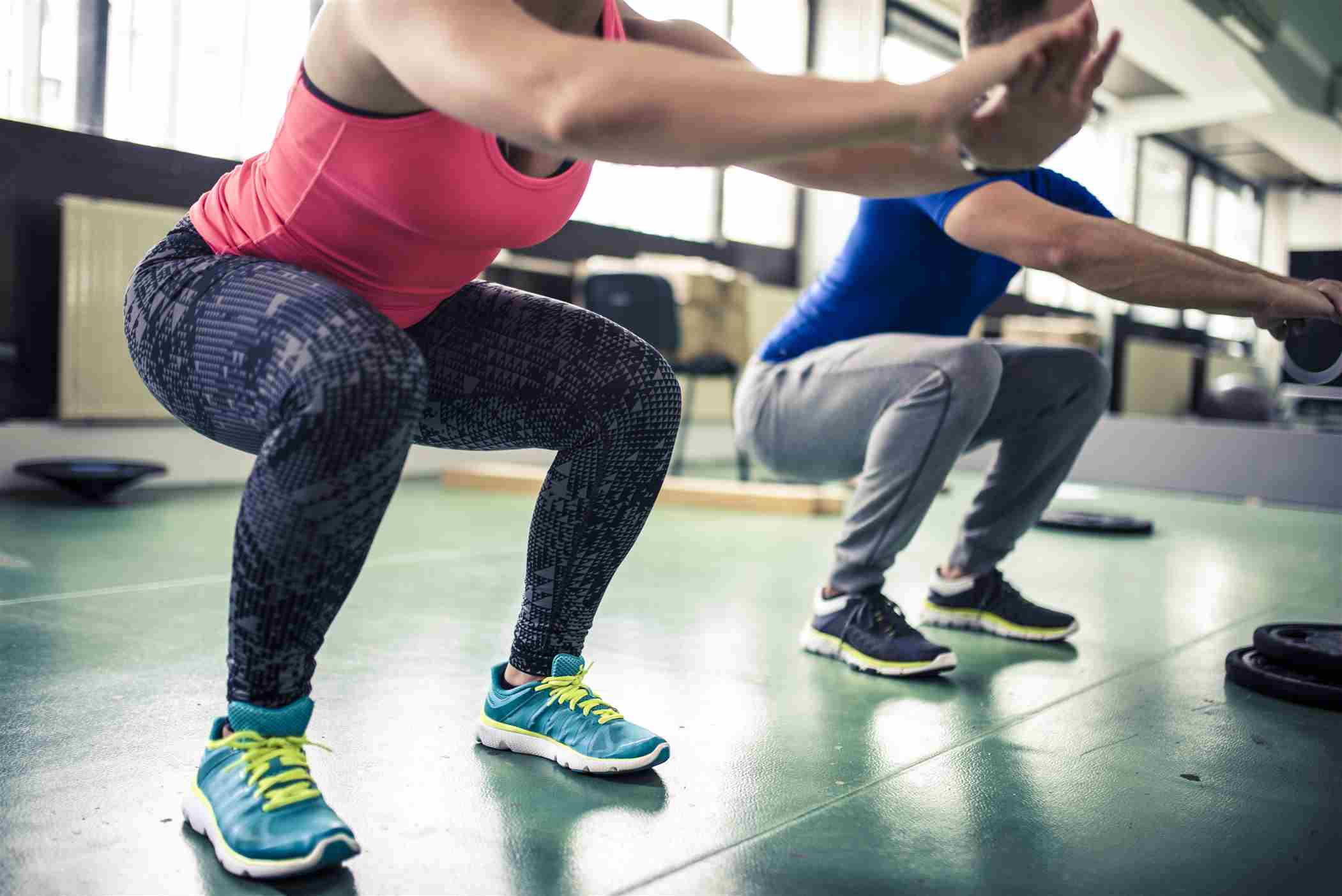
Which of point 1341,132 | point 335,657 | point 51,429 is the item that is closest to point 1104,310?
point 1341,132

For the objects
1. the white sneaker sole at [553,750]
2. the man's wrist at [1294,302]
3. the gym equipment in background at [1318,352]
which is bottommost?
the white sneaker sole at [553,750]

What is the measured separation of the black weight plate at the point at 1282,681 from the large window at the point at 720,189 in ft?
13.8

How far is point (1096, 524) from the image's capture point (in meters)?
3.52

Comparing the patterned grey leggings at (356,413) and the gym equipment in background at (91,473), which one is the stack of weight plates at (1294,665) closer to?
the patterned grey leggings at (356,413)

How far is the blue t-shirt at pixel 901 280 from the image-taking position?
1.78 metres

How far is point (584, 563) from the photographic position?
49.8 inches

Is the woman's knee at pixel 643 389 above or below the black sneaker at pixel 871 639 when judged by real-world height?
above

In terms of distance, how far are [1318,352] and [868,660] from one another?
2.45 feet

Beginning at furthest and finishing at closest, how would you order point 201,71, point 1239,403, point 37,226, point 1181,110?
point 1181,110
point 1239,403
point 201,71
point 37,226

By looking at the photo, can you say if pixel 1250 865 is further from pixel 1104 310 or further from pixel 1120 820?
pixel 1104 310

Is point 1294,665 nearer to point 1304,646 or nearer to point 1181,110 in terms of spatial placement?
point 1304,646

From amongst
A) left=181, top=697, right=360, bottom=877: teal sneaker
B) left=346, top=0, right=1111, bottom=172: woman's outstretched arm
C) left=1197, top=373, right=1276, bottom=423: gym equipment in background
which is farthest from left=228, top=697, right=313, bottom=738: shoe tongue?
left=1197, top=373, right=1276, bottom=423: gym equipment in background

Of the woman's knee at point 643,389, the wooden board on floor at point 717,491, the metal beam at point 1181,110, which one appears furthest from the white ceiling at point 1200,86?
the woman's knee at point 643,389

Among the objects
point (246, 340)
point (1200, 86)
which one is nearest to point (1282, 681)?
point (246, 340)
